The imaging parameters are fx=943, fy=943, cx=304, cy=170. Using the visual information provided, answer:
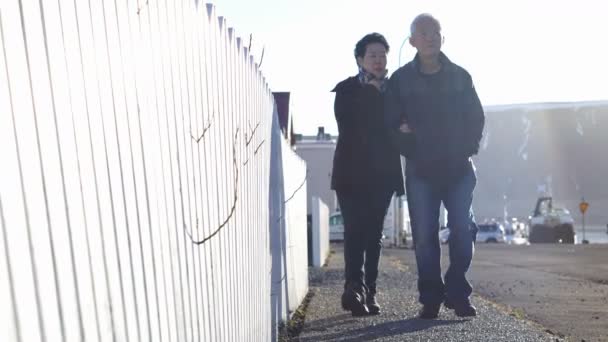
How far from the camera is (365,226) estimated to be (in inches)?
224

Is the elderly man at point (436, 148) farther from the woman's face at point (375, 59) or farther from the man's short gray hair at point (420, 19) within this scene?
the woman's face at point (375, 59)

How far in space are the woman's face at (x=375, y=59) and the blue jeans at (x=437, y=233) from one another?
2.16 ft

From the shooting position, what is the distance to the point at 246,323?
3.66m

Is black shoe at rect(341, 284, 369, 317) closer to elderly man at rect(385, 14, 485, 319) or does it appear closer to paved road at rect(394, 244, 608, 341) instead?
elderly man at rect(385, 14, 485, 319)

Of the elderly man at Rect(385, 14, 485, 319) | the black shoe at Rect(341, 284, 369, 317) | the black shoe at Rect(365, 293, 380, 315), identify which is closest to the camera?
the elderly man at Rect(385, 14, 485, 319)

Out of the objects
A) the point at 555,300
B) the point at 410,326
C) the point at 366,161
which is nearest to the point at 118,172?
the point at 410,326

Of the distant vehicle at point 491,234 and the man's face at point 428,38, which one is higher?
the man's face at point 428,38

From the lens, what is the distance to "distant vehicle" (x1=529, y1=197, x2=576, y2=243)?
51.1 m

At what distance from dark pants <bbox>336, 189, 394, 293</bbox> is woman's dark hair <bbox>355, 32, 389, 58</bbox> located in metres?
0.85

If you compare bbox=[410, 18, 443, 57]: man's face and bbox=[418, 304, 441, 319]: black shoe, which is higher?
bbox=[410, 18, 443, 57]: man's face

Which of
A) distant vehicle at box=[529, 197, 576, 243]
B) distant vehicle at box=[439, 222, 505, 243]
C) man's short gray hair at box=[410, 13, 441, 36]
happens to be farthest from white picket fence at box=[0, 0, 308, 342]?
distant vehicle at box=[439, 222, 505, 243]

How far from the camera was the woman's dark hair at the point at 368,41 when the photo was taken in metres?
5.64

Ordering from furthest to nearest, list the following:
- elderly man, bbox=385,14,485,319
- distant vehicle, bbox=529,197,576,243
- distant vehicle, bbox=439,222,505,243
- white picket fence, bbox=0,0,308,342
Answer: distant vehicle, bbox=439,222,505,243 < distant vehicle, bbox=529,197,576,243 < elderly man, bbox=385,14,485,319 < white picket fence, bbox=0,0,308,342

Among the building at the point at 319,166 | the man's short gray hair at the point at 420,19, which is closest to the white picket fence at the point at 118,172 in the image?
the man's short gray hair at the point at 420,19
